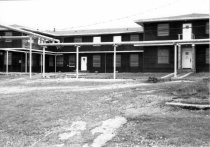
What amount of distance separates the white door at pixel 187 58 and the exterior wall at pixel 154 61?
1.41 m

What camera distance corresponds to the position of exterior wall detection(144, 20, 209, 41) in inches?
1394

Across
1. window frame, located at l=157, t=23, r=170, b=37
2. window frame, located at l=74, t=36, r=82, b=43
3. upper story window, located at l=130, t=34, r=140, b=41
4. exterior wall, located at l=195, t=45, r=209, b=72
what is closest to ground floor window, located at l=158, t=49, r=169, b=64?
window frame, located at l=157, t=23, r=170, b=37

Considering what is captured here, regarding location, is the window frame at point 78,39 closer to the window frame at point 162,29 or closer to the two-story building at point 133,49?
the two-story building at point 133,49

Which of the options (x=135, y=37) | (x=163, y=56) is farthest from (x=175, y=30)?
(x=135, y=37)

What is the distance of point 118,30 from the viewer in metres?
46.3

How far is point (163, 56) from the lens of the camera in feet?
123

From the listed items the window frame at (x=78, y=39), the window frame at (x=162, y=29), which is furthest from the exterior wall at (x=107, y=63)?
the window frame at (x=162, y=29)

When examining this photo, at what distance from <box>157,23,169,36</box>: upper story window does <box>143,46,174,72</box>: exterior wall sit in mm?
1533

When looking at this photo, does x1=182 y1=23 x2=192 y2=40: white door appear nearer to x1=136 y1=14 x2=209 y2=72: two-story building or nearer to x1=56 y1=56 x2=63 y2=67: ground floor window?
x1=136 y1=14 x2=209 y2=72: two-story building

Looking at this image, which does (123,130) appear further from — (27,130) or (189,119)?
(27,130)

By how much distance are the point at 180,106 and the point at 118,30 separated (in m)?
36.0

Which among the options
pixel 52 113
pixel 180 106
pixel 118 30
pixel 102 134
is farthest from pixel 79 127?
pixel 118 30

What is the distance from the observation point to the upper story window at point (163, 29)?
3694cm

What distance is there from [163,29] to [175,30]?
1291 millimetres
